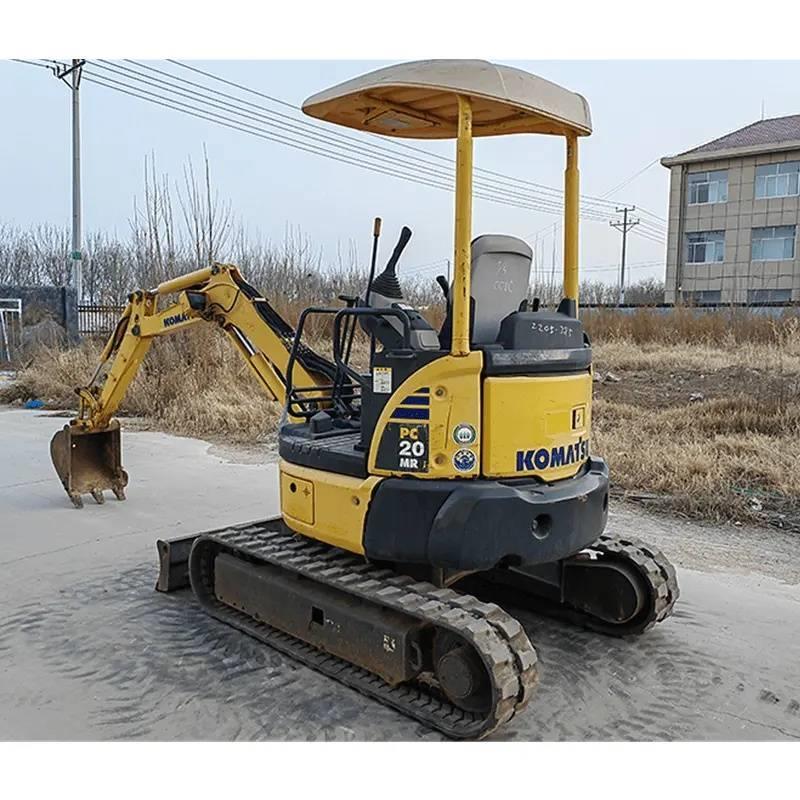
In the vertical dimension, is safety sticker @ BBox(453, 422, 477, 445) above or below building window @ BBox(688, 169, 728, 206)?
below

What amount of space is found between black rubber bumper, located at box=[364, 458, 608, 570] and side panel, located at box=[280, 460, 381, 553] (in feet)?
0.24

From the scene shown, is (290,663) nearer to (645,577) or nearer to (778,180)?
(645,577)

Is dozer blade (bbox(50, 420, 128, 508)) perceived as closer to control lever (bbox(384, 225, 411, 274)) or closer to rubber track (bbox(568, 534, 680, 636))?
control lever (bbox(384, 225, 411, 274))

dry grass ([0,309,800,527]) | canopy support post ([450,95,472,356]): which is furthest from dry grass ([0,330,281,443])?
canopy support post ([450,95,472,356])

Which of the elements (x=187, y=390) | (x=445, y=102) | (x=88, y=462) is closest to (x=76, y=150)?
(x=187, y=390)

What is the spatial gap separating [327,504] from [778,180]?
37084 millimetres

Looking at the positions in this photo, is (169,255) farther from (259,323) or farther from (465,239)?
(465,239)

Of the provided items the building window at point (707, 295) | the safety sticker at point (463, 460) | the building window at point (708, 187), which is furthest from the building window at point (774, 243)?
the safety sticker at point (463, 460)

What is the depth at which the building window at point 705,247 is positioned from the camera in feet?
122

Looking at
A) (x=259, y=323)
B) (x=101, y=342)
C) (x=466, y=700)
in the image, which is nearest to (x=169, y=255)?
(x=101, y=342)

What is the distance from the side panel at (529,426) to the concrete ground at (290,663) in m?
1.00

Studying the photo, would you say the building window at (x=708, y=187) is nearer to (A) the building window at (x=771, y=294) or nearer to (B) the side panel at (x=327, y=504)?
(A) the building window at (x=771, y=294)

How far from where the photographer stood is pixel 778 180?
35219 mm

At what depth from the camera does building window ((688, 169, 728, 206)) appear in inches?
1442
